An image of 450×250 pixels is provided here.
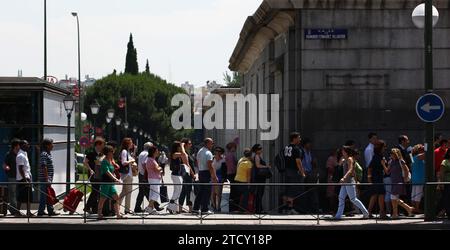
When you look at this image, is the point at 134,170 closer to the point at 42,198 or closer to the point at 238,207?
the point at 42,198

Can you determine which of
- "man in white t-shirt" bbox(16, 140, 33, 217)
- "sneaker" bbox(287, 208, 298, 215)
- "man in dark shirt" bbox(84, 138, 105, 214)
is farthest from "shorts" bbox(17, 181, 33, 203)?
"sneaker" bbox(287, 208, 298, 215)

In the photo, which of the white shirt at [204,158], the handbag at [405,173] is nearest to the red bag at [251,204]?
the white shirt at [204,158]

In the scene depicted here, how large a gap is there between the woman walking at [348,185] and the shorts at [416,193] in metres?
0.97

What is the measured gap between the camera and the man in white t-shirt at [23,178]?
18484mm

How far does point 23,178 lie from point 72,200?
1130mm

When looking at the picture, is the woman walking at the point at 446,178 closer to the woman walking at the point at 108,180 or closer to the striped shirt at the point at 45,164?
the woman walking at the point at 108,180

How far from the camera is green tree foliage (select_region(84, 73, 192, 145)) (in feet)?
356

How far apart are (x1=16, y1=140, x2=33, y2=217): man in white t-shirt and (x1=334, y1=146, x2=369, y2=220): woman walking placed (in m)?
5.93

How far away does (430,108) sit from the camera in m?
17.9
